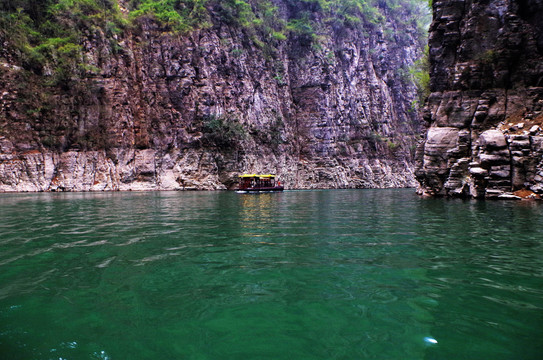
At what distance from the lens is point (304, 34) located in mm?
75375

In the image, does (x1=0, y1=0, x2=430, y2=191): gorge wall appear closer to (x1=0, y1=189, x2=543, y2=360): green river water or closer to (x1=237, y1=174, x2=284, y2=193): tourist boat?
(x1=237, y1=174, x2=284, y2=193): tourist boat

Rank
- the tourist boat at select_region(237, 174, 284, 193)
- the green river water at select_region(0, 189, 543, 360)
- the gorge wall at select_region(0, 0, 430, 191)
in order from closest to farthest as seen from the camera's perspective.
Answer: the green river water at select_region(0, 189, 543, 360), the tourist boat at select_region(237, 174, 284, 193), the gorge wall at select_region(0, 0, 430, 191)

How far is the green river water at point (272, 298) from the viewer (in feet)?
11.0

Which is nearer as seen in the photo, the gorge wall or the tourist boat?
the tourist boat

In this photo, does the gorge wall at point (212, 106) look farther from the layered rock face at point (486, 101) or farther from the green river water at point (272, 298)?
the green river water at point (272, 298)

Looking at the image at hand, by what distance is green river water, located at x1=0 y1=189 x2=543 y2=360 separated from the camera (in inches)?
132

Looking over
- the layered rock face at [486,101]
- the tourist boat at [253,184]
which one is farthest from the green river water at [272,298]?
the tourist boat at [253,184]

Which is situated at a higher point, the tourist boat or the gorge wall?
the gorge wall

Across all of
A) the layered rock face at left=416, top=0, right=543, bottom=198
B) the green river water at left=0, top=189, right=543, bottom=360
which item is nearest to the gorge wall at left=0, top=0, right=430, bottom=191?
the layered rock face at left=416, top=0, right=543, bottom=198

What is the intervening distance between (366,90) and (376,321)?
8295cm

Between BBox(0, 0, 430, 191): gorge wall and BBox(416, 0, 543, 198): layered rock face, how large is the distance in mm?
3389

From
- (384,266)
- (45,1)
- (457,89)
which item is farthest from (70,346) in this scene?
(45,1)

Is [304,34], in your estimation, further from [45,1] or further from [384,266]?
[384,266]

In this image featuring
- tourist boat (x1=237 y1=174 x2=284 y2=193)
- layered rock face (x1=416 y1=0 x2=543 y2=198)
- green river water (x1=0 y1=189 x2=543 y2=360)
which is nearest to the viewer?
green river water (x1=0 y1=189 x2=543 y2=360)
